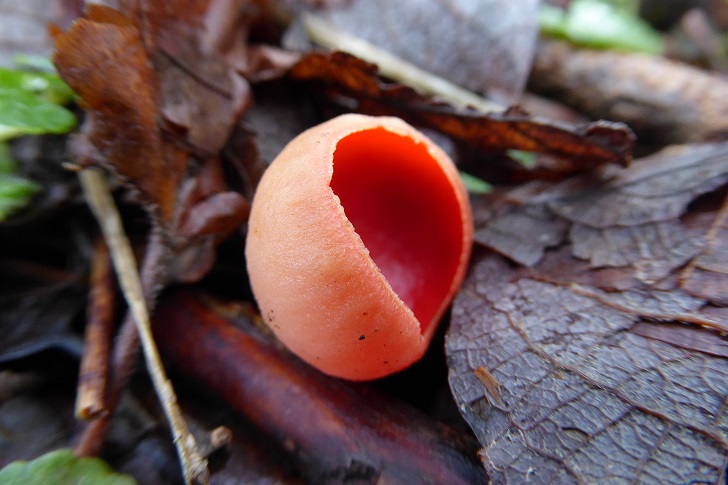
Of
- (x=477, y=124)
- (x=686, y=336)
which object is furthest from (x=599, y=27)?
(x=686, y=336)

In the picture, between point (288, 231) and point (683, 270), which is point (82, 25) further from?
point (683, 270)

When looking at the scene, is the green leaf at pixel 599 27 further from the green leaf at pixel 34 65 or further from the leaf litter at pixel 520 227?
the green leaf at pixel 34 65

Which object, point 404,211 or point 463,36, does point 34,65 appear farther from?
point 463,36

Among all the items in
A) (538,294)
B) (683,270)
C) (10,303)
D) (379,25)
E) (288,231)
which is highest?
(379,25)

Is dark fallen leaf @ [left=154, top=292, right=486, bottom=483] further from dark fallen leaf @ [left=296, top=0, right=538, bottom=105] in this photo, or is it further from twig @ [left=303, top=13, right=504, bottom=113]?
dark fallen leaf @ [left=296, top=0, right=538, bottom=105]

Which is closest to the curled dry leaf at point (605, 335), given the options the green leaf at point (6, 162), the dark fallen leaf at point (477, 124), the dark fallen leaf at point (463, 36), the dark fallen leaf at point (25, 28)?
the dark fallen leaf at point (477, 124)

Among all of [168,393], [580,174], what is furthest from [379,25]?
[168,393]

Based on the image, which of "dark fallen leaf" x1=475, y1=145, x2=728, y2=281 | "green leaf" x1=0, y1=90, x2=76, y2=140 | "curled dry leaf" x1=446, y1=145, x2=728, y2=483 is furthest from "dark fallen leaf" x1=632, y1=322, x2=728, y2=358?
Result: "green leaf" x1=0, y1=90, x2=76, y2=140
